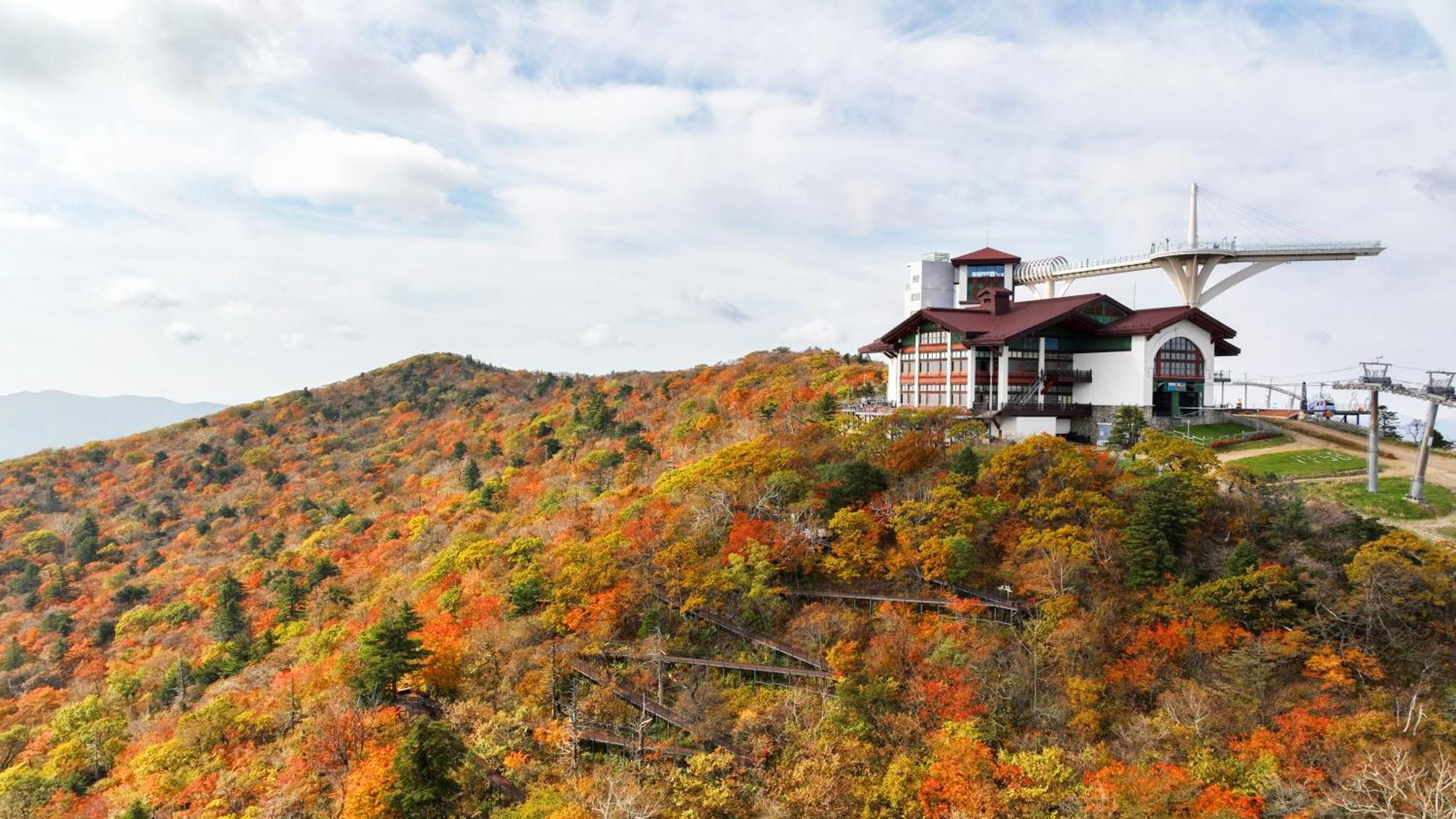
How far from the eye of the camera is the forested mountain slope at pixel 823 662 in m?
22.5

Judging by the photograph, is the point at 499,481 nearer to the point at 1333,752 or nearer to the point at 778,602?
the point at 778,602

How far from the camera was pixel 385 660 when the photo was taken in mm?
29172

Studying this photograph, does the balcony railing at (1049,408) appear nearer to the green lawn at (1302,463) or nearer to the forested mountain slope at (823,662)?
the forested mountain slope at (823,662)

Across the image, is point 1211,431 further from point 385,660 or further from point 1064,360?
point 385,660

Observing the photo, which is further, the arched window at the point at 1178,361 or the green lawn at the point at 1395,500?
the arched window at the point at 1178,361

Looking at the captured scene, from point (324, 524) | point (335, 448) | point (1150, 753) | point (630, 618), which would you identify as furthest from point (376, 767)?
point (335, 448)

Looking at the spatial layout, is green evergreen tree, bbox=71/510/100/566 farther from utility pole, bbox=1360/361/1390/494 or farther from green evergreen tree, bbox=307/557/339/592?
utility pole, bbox=1360/361/1390/494

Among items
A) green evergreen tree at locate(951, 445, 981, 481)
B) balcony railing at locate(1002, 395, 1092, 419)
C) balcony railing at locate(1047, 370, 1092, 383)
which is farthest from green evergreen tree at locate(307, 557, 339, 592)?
balcony railing at locate(1047, 370, 1092, 383)

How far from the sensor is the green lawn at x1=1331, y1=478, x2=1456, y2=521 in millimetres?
27547

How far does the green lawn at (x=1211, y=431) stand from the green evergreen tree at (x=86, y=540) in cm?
7790

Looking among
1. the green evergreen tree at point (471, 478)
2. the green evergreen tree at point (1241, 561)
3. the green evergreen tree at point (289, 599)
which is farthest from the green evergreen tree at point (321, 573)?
the green evergreen tree at point (1241, 561)

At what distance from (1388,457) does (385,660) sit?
4137 centimetres

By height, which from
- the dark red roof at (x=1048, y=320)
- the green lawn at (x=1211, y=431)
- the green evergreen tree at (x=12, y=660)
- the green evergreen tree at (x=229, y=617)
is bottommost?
the green evergreen tree at (x=12, y=660)

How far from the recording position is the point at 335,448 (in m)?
84.5
